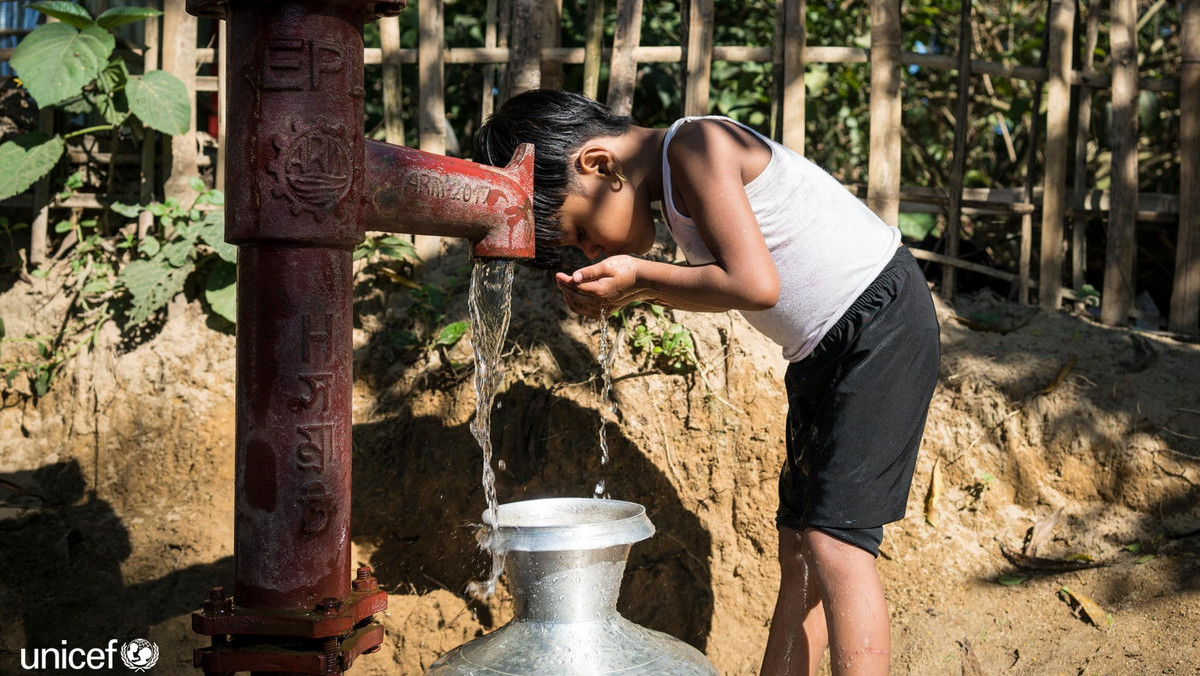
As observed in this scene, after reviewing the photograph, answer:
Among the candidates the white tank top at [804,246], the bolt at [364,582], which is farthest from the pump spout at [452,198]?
the bolt at [364,582]

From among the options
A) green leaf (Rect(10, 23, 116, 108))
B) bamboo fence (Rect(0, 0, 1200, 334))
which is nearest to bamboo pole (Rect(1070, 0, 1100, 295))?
bamboo fence (Rect(0, 0, 1200, 334))

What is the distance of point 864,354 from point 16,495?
2.75 metres

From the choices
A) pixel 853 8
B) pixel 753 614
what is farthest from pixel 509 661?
pixel 853 8

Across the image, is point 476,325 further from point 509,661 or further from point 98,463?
point 98,463

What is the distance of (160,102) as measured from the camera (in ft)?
11.1

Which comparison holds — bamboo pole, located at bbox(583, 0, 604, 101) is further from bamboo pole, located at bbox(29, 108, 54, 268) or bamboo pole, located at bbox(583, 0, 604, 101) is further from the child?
bamboo pole, located at bbox(29, 108, 54, 268)

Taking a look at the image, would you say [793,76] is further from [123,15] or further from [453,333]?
[123,15]

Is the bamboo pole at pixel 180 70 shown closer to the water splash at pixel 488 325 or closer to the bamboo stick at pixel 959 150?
the water splash at pixel 488 325

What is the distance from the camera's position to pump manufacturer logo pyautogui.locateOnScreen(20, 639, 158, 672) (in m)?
2.74

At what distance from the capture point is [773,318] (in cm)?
205

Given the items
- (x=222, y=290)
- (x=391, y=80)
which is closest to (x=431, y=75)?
(x=391, y=80)

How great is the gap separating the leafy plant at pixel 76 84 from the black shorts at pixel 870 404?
252cm

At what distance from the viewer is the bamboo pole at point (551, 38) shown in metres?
3.61

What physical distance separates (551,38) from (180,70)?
55.4 inches
